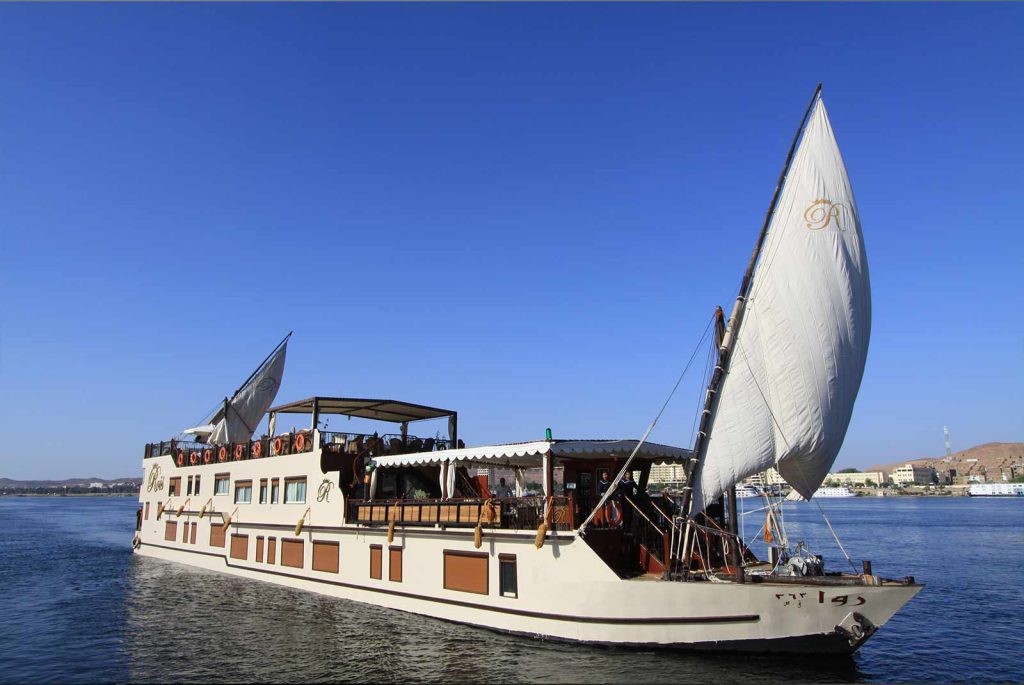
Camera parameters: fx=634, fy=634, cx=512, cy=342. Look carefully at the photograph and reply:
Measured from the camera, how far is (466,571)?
19.6m

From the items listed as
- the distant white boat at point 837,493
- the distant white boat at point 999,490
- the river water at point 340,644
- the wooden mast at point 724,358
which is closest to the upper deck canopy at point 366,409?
the river water at point 340,644

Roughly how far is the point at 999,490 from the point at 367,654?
200 metres

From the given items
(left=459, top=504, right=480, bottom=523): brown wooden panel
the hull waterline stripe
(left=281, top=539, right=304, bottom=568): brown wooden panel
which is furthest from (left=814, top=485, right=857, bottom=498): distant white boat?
(left=459, top=504, right=480, bottom=523): brown wooden panel

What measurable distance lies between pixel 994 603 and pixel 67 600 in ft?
127

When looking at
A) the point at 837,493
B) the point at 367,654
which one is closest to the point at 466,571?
the point at 367,654

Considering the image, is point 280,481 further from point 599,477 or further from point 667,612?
point 667,612

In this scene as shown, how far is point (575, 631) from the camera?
16.8 m

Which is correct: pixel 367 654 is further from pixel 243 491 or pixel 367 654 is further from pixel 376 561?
pixel 243 491

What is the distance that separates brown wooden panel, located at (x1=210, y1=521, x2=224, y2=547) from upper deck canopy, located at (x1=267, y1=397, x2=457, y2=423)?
7.86 m

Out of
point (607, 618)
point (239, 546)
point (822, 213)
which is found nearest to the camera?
point (822, 213)

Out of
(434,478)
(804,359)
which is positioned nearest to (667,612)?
(804,359)

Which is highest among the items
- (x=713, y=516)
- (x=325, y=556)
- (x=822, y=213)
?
(x=822, y=213)

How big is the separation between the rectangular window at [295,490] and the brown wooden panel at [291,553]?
168 cm

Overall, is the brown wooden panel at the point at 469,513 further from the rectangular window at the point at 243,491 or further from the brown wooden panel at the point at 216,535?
the brown wooden panel at the point at 216,535
